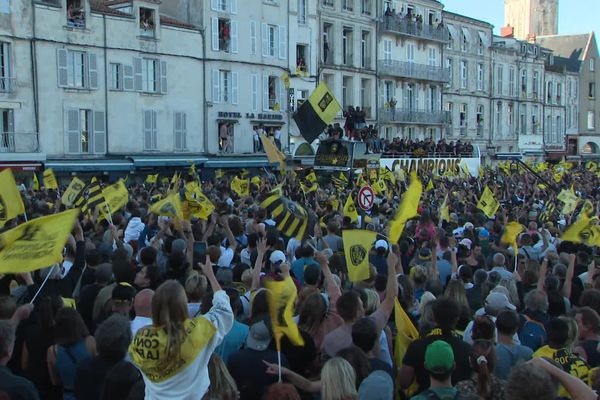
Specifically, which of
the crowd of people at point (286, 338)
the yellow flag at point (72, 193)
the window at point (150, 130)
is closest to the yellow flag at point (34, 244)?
the crowd of people at point (286, 338)

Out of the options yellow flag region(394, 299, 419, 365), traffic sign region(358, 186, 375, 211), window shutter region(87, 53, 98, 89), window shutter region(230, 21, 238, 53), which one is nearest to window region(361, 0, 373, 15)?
window shutter region(230, 21, 238, 53)

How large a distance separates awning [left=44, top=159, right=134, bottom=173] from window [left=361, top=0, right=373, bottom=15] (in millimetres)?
20260

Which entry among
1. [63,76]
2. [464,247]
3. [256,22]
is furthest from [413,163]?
[464,247]

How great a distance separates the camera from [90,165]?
104 ft

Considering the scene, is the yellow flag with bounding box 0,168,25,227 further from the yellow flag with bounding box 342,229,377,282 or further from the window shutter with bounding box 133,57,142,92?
the window shutter with bounding box 133,57,142,92

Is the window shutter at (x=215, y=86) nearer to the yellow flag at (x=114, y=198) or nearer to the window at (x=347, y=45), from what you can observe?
the window at (x=347, y=45)

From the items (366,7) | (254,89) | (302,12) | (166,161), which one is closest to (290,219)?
(166,161)

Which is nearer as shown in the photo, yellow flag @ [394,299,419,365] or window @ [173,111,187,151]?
yellow flag @ [394,299,419,365]

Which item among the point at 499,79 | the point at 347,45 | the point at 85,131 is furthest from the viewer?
the point at 499,79

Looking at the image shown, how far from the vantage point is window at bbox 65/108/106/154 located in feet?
105

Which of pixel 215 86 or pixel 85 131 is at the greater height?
pixel 215 86

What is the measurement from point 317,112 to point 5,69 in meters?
16.9

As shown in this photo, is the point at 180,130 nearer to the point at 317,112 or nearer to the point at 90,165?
the point at 90,165

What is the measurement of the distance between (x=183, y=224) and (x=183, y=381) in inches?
252
